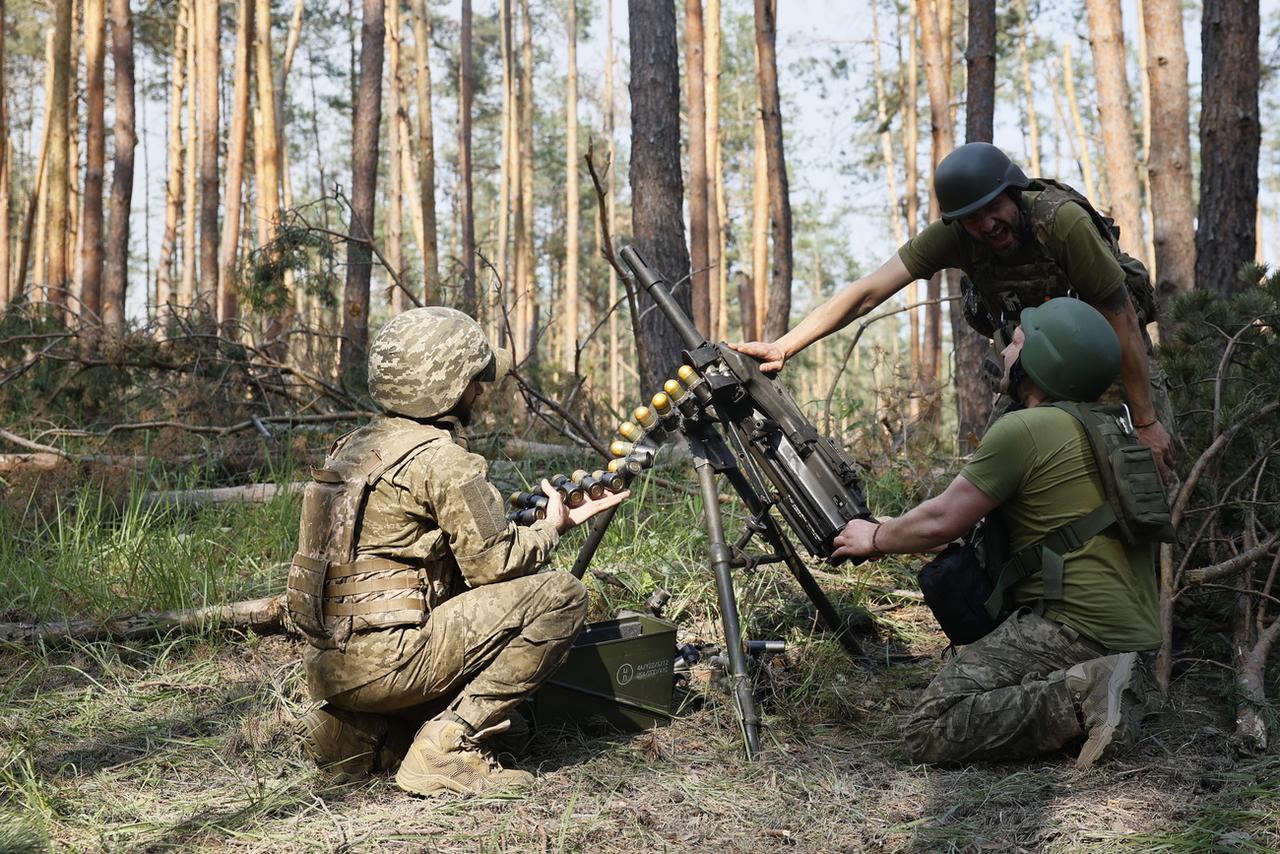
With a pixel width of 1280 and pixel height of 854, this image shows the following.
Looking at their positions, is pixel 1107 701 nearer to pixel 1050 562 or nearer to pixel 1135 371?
pixel 1050 562

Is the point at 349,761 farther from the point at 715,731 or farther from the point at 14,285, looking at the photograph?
the point at 14,285

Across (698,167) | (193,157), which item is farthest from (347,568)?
(193,157)

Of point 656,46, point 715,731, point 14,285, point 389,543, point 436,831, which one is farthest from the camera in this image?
point 14,285

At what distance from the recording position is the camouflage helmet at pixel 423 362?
3.23 m

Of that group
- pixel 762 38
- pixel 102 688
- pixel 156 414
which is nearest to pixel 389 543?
pixel 102 688

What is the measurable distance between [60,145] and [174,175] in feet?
23.4

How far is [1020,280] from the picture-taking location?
Result: 13.3 feet

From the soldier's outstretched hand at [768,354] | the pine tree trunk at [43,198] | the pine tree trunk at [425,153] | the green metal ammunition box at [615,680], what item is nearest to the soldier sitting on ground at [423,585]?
the green metal ammunition box at [615,680]

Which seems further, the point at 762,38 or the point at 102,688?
the point at 762,38

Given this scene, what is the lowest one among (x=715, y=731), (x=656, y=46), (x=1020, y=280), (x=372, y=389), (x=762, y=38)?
(x=715, y=731)

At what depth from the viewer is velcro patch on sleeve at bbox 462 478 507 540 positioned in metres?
3.13

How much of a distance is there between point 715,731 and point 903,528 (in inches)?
42.4

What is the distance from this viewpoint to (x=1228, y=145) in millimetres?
6293

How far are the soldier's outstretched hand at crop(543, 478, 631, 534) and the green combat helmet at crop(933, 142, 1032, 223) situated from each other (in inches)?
64.6
